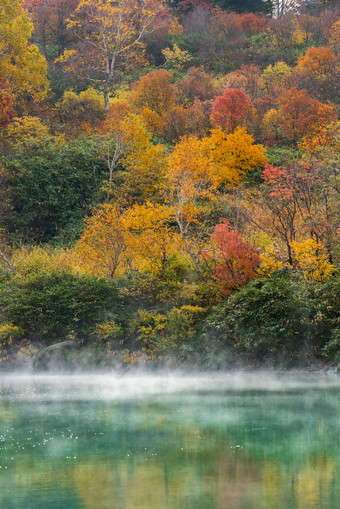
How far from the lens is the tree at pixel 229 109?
2812cm

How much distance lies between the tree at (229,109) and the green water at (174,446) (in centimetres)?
1810

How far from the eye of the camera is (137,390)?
482 inches

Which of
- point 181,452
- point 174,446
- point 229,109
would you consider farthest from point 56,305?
point 229,109

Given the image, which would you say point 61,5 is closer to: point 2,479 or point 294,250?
point 294,250

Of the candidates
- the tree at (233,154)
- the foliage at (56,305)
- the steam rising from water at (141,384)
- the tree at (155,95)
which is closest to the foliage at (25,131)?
the tree at (155,95)

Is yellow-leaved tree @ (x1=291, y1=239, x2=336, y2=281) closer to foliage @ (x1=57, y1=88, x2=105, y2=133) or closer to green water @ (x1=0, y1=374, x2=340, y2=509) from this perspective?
green water @ (x1=0, y1=374, x2=340, y2=509)

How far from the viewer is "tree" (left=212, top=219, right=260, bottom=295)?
13914mm

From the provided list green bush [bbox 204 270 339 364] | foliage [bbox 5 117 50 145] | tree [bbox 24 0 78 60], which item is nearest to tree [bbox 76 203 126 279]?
green bush [bbox 204 270 339 364]

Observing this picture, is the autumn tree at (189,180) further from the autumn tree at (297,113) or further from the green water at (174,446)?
the autumn tree at (297,113)

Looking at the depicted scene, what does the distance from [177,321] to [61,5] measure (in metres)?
34.2

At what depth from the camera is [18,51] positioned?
2786 cm

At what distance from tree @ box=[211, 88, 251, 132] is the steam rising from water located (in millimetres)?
16730

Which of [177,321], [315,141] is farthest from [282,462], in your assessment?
[315,141]

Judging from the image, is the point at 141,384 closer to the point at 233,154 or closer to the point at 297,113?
the point at 233,154
